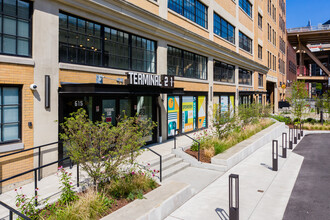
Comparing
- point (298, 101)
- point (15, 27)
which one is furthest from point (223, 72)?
point (15, 27)

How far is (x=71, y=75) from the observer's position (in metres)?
9.77

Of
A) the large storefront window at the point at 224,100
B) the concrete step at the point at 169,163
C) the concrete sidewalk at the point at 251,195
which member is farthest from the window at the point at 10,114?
the large storefront window at the point at 224,100

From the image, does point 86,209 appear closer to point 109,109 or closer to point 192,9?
point 109,109

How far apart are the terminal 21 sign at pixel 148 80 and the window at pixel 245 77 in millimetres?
16885

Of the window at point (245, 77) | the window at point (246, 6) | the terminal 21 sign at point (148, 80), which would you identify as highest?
the window at point (246, 6)

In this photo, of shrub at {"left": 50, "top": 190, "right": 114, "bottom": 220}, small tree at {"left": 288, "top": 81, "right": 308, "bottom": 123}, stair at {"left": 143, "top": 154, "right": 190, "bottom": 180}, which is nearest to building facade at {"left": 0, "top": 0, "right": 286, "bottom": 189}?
stair at {"left": 143, "top": 154, "right": 190, "bottom": 180}

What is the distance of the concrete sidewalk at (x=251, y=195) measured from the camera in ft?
21.6

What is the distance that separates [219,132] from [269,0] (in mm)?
36496

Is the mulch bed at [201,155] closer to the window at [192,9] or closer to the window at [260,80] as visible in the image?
the window at [192,9]

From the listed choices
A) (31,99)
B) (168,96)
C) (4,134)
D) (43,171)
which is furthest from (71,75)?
(168,96)

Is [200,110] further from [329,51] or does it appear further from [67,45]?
[329,51]

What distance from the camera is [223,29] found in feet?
79.7

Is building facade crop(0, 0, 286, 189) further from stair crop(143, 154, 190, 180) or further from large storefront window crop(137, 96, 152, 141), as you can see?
stair crop(143, 154, 190, 180)

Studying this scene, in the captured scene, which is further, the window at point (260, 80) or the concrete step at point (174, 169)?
the window at point (260, 80)
